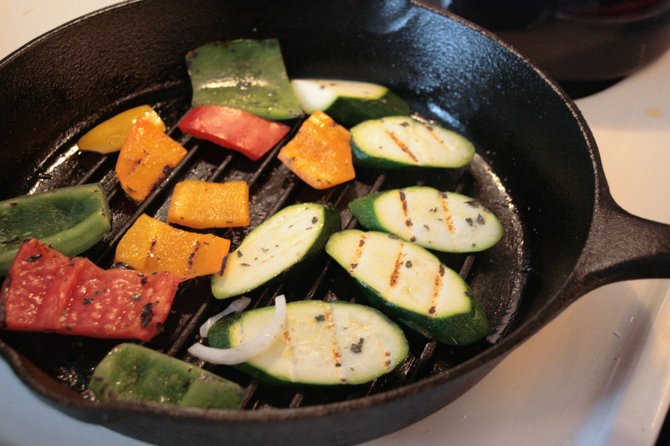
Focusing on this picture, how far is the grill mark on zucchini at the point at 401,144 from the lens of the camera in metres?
2.01

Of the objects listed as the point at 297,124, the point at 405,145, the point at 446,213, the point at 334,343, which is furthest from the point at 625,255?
the point at 297,124

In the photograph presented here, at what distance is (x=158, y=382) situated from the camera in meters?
1.41

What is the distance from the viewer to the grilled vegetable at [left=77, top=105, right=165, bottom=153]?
2043 mm

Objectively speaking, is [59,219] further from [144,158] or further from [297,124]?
[297,124]

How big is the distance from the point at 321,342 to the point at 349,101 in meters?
0.97

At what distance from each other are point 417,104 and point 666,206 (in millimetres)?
945

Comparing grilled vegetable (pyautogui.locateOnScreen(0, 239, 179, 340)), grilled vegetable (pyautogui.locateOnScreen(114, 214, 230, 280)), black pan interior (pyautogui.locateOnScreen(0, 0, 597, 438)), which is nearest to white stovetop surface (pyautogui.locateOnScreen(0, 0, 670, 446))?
black pan interior (pyautogui.locateOnScreen(0, 0, 597, 438))

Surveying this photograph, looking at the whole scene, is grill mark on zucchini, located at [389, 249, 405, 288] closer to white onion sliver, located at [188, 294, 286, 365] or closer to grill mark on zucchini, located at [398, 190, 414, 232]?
grill mark on zucchini, located at [398, 190, 414, 232]

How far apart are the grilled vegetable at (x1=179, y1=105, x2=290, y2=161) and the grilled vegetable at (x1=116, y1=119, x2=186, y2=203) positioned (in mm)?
99

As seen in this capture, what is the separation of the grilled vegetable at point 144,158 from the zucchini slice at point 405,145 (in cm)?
61

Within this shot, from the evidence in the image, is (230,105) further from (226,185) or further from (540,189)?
(540,189)

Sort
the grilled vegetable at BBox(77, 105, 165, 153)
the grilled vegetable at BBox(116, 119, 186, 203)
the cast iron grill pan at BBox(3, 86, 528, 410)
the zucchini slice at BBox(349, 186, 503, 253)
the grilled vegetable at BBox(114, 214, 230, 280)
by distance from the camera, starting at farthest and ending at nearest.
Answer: the grilled vegetable at BBox(77, 105, 165, 153)
the grilled vegetable at BBox(116, 119, 186, 203)
the zucchini slice at BBox(349, 186, 503, 253)
the grilled vegetable at BBox(114, 214, 230, 280)
the cast iron grill pan at BBox(3, 86, 528, 410)

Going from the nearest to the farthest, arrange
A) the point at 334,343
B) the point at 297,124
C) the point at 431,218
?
the point at 334,343 < the point at 431,218 < the point at 297,124

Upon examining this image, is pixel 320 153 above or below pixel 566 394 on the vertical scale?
above
